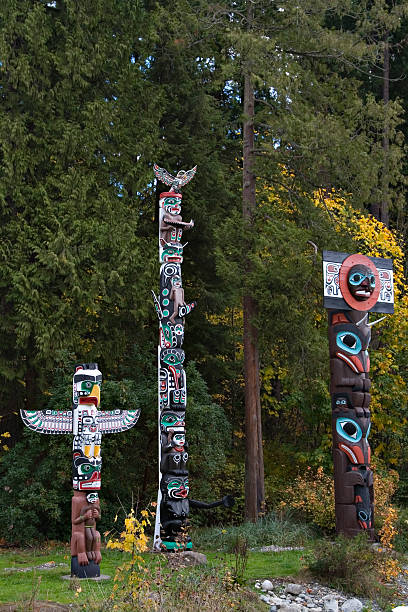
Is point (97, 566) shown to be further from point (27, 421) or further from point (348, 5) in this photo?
point (348, 5)

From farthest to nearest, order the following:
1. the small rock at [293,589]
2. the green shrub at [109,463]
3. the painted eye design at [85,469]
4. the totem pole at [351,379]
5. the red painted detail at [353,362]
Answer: the green shrub at [109,463] < the red painted detail at [353,362] < the totem pole at [351,379] < the painted eye design at [85,469] < the small rock at [293,589]

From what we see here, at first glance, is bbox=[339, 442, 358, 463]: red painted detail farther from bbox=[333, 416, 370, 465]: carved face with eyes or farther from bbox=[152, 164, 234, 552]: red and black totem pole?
bbox=[152, 164, 234, 552]: red and black totem pole

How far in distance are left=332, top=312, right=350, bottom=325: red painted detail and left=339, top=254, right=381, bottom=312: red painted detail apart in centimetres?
22

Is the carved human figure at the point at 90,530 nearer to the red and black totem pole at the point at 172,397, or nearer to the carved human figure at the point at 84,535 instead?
the carved human figure at the point at 84,535

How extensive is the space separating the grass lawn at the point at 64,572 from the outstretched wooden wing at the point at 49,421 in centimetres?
167

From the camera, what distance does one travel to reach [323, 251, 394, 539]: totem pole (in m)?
10.9

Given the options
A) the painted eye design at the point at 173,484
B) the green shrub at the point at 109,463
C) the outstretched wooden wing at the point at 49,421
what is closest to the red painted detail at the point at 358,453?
the painted eye design at the point at 173,484

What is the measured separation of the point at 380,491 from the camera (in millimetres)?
13891

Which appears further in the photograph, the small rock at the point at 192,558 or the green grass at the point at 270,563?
A: the small rock at the point at 192,558

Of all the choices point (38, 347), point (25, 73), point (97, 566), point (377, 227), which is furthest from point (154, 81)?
point (97, 566)

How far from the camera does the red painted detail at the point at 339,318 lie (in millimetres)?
11711

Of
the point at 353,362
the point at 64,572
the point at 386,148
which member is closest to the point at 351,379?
the point at 353,362

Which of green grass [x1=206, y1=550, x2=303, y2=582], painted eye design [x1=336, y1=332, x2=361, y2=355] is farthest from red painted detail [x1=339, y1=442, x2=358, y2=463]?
green grass [x1=206, y1=550, x2=303, y2=582]

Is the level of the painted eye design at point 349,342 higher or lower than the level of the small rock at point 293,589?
higher
